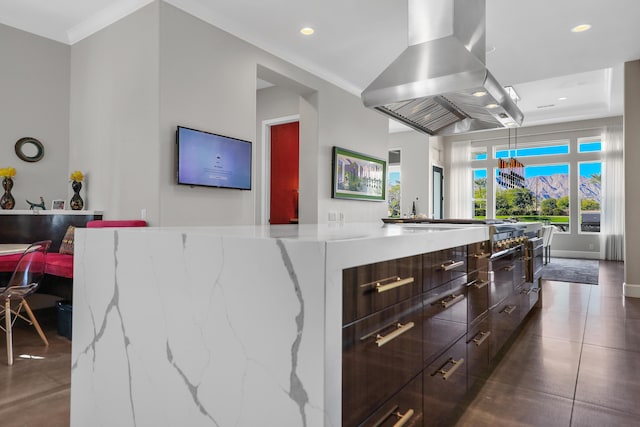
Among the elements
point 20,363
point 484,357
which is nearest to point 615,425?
point 484,357

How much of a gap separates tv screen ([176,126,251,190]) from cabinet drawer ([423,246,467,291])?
2479mm

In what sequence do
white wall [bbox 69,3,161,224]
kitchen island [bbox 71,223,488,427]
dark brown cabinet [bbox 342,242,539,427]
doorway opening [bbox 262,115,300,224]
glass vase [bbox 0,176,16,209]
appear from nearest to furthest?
kitchen island [bbox 71,223,488,427]
dark brown cabinet [bbox 342,242,539,427]
white wall [bbox 69,3,161,224]
glass vase [bbox 0,176,16,209]
doorway opening [bbox 262,115,300,224]

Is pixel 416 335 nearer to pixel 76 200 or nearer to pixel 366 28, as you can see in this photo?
pixel 366 28

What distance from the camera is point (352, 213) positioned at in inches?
221

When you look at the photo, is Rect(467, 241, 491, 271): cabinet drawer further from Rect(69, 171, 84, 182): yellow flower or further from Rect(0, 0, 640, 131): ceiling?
Rect(69, 171, 84, 182): yellow flower

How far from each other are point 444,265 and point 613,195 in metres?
8.67

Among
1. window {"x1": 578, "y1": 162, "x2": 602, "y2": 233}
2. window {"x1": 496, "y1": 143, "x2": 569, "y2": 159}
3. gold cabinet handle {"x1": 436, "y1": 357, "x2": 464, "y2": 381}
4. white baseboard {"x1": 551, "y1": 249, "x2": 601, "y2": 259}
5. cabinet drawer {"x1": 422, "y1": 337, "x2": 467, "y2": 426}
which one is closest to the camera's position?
cabinet drawer {"x1": 422, "y1": 337, "x2": 467, "y2": 426}

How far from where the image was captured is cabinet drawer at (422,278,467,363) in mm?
1386

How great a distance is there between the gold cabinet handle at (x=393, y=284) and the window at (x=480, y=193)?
9299 mm

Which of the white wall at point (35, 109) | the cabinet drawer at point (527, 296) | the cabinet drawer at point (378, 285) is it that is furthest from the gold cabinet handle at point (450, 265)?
the white wall at point (35, 109)

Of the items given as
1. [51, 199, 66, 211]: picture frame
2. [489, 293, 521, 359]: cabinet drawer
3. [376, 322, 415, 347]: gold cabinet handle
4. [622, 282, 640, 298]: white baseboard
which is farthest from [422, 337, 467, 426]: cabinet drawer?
[622, 282, 640, 298]: white baseboard

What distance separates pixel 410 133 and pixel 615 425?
318 inches

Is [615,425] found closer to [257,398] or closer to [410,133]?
[257,398]

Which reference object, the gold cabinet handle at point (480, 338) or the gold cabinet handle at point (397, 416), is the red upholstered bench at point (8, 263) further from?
the gold cabinet handle at point (480, 338)
